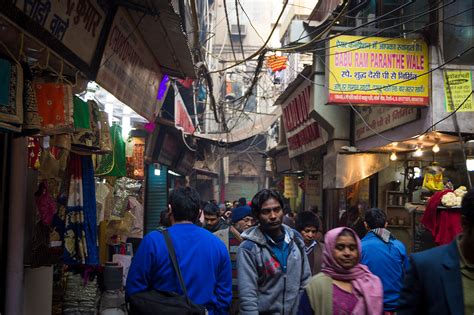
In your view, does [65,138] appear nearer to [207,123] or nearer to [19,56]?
[19,56]

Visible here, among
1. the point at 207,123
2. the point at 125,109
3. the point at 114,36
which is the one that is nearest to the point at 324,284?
the point at 114,36

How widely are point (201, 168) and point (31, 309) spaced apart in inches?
890

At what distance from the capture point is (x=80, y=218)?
Answer: 612 cm

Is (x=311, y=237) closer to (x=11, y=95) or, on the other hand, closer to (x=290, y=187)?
(x=11, y=95)

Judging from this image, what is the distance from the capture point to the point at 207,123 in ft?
103

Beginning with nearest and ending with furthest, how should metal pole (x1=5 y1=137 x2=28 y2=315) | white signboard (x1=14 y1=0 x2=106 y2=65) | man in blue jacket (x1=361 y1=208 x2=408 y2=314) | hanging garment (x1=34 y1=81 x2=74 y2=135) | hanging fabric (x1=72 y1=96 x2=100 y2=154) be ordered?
white signboard (x1=14 y1=0 x2=106 y2=65), hanging garment (x1=34 y1=81 x2=74 y2=135), metal pole (x1=5 y1=137 x2=28 y2=315), man in blue jacket (x1=361 y1=208 x2=408 y2=314), hanging fabric (x1=72 y1=96 x2=100 y2=154)

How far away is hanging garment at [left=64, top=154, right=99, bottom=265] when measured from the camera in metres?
6.05

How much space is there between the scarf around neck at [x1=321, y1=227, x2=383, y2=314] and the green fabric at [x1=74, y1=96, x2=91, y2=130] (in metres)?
3.22

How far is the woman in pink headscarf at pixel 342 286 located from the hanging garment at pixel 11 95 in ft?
8.19

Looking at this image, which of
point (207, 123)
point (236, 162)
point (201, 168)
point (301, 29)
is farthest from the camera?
point (236, 162)

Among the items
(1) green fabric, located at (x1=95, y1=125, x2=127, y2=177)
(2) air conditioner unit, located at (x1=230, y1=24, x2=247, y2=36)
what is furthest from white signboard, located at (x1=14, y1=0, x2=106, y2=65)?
(2) air conditioner unit, located at (x1=230, y1=24, x2=247, y2=36)

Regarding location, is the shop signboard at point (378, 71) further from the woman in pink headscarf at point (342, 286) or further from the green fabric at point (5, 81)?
the green fabric at point (5, 81)

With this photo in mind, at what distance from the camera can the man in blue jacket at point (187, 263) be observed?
3900 millimetres

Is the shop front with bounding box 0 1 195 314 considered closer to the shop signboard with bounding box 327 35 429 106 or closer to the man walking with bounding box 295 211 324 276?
the man walking with bounding box 295 211 324 276
